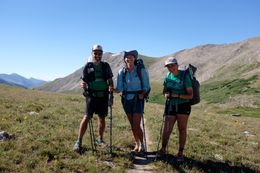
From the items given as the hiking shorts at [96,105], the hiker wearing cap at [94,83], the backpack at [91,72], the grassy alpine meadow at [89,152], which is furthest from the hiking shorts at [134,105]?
the grassy alpine meadow at [89,152]

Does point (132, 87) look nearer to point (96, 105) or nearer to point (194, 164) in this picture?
point (96, 105)

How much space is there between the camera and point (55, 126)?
1606cm

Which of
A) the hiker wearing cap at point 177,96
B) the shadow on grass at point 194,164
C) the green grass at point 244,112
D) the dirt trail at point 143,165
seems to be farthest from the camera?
the green grass at point 244,112

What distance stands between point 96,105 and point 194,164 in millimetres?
3713

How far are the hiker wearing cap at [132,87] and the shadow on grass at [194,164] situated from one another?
3.71 ft

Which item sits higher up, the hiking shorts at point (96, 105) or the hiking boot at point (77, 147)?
the hiking shorts at point (96, 105)

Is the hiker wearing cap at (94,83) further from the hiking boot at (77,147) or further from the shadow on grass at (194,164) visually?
the shadow on grass at (194,164)

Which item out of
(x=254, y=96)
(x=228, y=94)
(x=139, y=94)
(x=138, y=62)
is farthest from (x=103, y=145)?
(x=228, y=94)

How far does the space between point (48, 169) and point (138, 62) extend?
4.50 metres

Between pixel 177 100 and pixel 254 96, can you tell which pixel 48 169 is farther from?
pixel 254 96

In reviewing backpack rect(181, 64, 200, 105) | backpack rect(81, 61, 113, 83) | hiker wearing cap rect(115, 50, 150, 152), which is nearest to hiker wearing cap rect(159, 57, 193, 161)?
backpack rect(181, 64, 200, 105)

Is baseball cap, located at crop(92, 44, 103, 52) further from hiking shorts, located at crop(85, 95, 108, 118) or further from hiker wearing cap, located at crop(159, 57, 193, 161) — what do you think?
hiker wearing cap, located at crop(159, 57, 193, 161)

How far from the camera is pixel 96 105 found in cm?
1209

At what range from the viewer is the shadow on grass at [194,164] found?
1126cm
